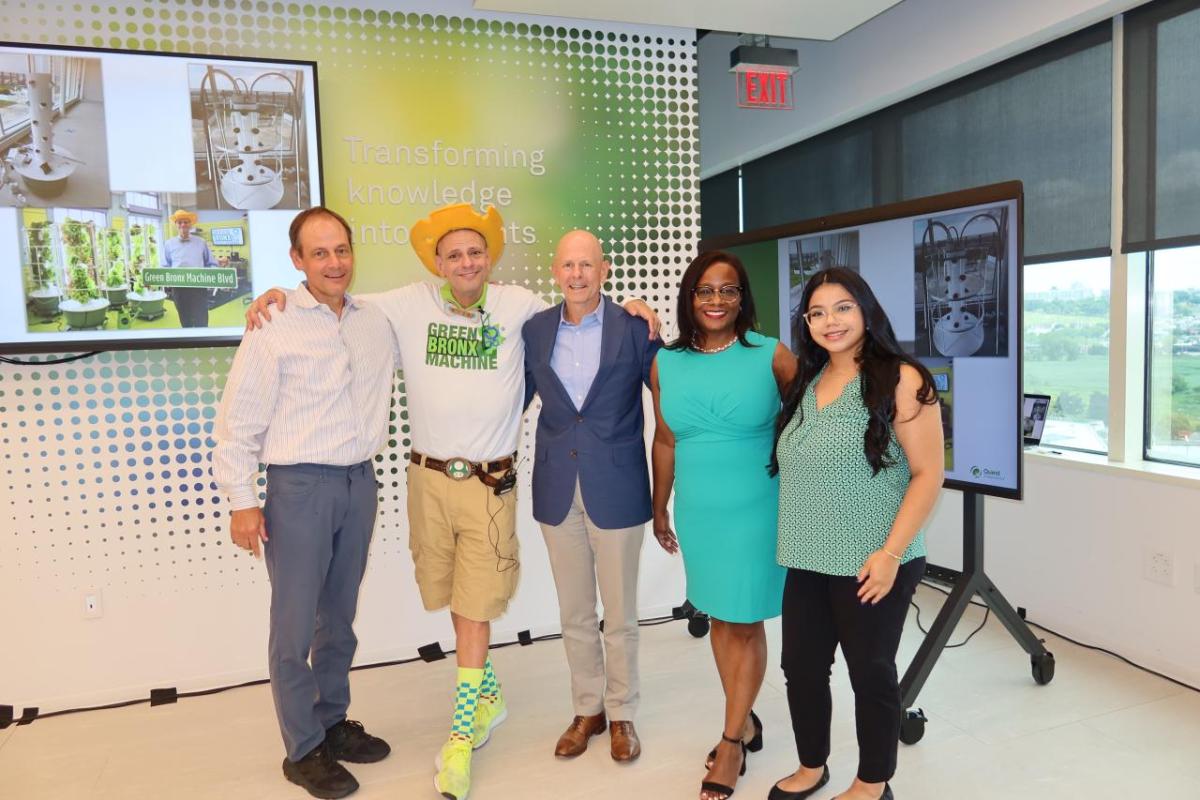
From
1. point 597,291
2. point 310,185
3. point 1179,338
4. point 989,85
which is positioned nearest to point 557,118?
point 310,185

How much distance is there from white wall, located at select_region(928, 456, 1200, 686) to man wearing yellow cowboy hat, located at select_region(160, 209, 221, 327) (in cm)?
362

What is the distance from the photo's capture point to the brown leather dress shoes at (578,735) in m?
2.85

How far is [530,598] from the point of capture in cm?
399

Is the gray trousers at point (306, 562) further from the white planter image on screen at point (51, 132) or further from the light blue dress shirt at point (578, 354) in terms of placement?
the white planter image on screen at point (51, 132)

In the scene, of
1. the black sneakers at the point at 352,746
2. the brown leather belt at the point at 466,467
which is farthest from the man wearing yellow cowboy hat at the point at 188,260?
the black sneakers at the point at 352,746

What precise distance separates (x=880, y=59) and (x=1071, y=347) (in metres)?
1.81

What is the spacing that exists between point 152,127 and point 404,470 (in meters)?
1.66

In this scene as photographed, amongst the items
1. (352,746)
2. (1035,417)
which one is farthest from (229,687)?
(1035,417)

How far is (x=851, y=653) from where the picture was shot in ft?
7.43

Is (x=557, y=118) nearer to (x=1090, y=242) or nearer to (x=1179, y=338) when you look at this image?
(x=1090, y=242)

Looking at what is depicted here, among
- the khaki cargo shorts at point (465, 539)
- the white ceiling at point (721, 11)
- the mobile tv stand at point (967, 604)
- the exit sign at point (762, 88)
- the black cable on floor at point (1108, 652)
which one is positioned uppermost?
the white ceiling at point (721, 11)

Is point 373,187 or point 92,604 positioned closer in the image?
point 92,604

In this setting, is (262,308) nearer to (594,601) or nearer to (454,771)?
(594,601)

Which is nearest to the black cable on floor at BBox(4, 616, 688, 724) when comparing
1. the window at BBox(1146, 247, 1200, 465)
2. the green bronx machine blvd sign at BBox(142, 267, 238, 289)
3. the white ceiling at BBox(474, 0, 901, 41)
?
the green bronx machine blvd sign at BBox(142, 267, 238, 289)
